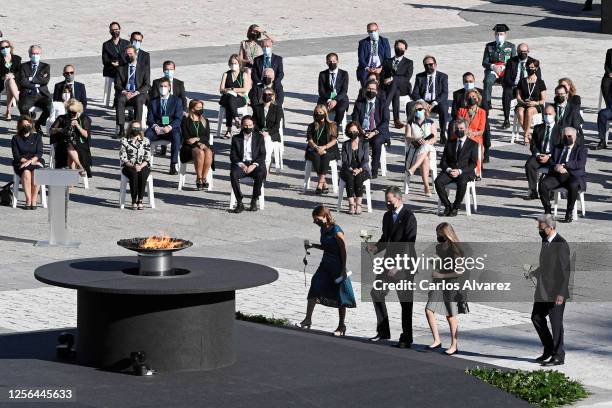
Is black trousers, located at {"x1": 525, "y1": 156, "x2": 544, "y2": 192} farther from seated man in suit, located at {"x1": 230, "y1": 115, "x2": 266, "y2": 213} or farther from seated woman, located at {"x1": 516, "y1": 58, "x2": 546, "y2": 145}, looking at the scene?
seated man in suit, located at {"x1": 230, "y1": 115, "x2": 266, "y2": 213}

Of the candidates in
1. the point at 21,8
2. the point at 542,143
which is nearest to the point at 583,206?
the point at 542,143

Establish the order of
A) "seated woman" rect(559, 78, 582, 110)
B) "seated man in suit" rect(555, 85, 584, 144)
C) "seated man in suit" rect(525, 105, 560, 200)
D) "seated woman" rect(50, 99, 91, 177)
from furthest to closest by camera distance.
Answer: "seated woman" rect(559, 78, 582, 110)
"seated man in suit" rect(555, 85, 584, 144)
"seated woman" rect(50, 99, 91, 177)
"seated man in suit" rect(525, 105, 560, 200)

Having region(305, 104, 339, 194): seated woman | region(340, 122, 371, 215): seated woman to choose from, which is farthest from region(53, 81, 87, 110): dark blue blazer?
region(340, 122, 371, 215): seated woman

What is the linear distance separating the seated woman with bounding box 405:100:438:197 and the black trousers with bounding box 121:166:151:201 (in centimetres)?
443

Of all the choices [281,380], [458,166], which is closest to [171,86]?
[458,166]

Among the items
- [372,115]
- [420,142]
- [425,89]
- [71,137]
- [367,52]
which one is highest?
A: [367,52]

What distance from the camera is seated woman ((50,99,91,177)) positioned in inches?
1123

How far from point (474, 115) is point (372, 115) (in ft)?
5.89

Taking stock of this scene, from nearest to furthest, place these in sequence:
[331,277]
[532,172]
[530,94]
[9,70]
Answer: [331,277] → [532,172] → [530,94] → [9,70]

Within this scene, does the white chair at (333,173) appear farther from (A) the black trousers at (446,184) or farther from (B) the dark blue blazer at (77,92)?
(B) the dark blue blazer at (77,92)

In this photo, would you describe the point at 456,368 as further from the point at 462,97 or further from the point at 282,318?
the point at 462,97

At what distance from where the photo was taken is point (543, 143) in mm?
27828

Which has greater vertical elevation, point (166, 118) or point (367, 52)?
point (367, 52)

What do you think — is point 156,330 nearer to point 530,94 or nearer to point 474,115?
point 474,115
